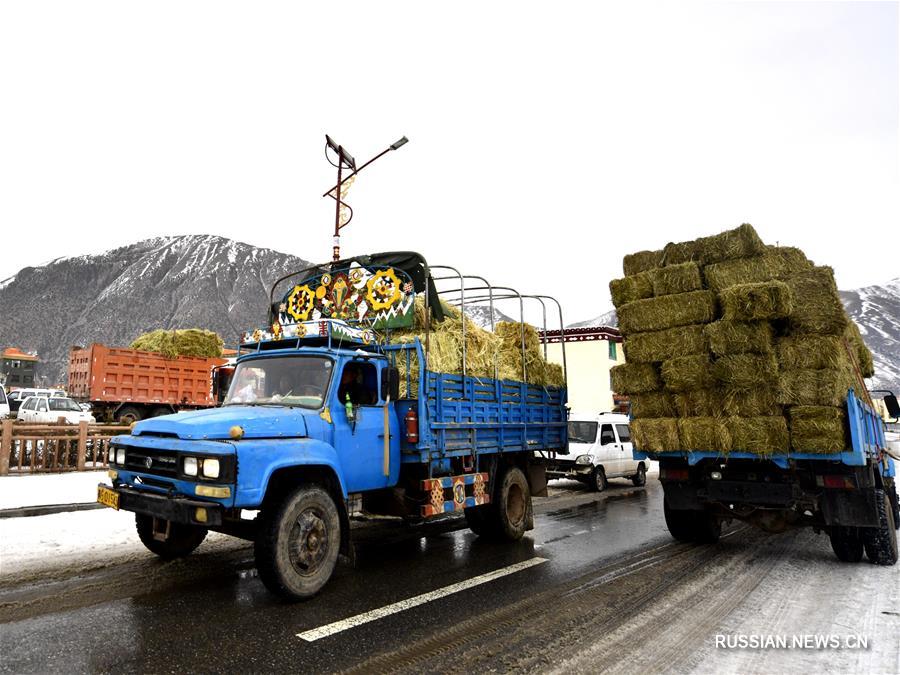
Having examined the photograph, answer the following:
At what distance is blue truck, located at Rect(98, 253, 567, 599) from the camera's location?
4891 millimetres

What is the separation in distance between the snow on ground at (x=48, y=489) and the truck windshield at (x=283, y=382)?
5.67 metres

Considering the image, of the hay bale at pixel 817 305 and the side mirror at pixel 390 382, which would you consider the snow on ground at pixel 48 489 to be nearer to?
the side mirror at pixel 390 382

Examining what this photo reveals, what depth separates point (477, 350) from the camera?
317 inches

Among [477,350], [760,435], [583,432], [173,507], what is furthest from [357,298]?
[583,432]

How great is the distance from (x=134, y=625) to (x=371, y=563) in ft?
8.89

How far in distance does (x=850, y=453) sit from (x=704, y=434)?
1527 millimetres

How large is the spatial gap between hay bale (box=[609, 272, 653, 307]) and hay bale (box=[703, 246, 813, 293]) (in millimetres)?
Answer: 845

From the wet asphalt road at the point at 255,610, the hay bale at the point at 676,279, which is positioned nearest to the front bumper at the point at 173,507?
the wet asphalt road at the point at 255,610

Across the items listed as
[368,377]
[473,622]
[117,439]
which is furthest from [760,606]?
[117,439]

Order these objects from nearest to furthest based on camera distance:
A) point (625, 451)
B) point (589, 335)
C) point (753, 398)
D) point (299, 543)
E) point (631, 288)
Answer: point (299, 543)
point (753, 398)
point (631, 288)
point (625, 451)
point (589, 335)

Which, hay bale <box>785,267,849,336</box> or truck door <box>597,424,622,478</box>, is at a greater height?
hay bale <box>785,267,849,336</box>

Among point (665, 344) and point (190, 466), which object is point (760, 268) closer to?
point (665, 344)

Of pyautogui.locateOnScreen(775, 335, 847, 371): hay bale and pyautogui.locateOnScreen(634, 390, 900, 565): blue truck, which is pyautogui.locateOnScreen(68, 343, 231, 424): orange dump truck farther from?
pyautogui.locateOnScreen(775, 335, 847, 371): hay bale

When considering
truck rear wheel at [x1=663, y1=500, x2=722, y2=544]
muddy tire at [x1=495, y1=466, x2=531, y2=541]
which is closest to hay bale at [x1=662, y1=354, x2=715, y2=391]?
truck rear wheel at [x1=663, y1=500, x2=722, y2=544]
